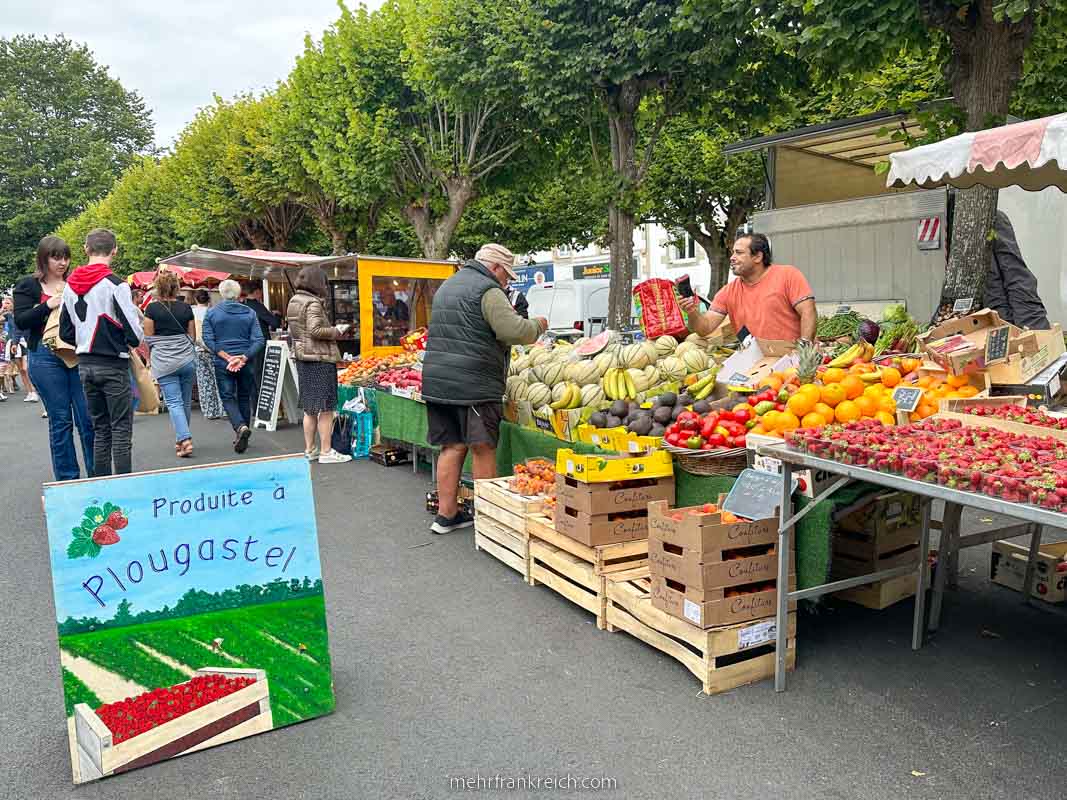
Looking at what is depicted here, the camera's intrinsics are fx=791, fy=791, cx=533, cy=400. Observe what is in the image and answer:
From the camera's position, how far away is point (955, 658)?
368 cm

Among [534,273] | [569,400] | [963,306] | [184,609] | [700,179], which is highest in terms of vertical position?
[700,179]

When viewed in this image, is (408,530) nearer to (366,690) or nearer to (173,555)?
(366,690)

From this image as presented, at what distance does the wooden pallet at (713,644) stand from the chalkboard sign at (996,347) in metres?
1.59

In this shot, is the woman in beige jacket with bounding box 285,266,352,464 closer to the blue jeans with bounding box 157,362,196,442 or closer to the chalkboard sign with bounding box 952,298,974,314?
the blue jeans with bounding box 157,362,196,442

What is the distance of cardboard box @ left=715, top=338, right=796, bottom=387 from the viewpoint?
4699mm

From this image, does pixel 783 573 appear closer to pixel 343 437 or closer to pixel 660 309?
Answer: pixel 660 309

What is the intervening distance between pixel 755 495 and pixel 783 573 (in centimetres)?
39

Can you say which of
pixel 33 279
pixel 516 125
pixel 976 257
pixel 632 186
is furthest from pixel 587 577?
pixel 516 125

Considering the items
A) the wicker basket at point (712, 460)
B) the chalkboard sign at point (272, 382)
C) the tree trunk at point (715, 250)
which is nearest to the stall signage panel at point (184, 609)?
the wicker basket at point (712, 460)

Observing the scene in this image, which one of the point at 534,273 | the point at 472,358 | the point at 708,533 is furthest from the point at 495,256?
the point at 534,273

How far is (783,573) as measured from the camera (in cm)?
338

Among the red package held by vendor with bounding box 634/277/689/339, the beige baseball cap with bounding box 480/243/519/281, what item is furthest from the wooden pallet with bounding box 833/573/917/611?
the beige baseball cap with bounding box 480/243/519/281

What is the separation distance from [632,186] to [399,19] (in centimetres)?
724

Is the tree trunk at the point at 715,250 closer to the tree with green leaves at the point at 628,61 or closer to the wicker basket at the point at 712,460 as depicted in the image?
the tree with green leaves at the point at 628,61
